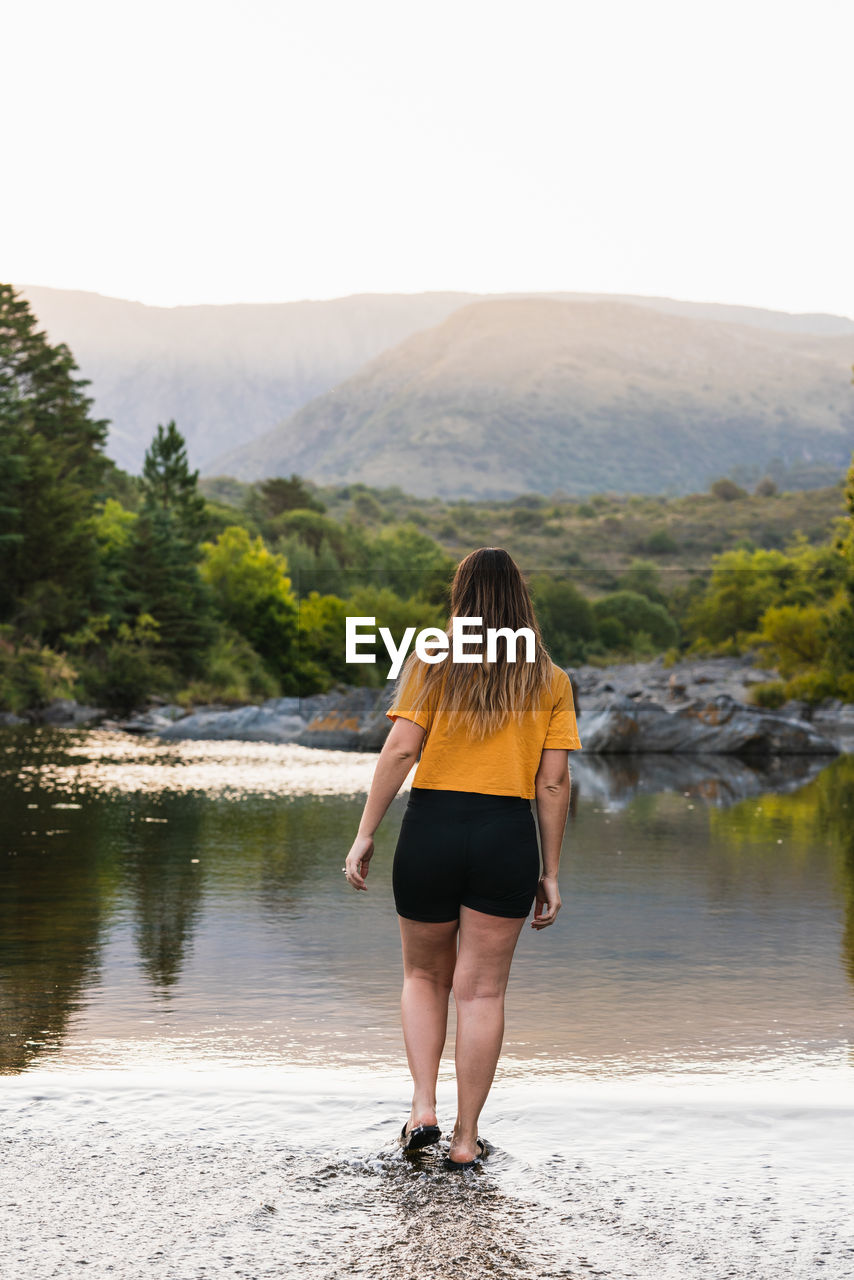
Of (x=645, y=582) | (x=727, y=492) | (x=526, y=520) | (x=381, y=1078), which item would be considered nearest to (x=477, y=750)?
(x=381, y=1078)

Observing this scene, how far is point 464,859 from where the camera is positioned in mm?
Answer: 4043

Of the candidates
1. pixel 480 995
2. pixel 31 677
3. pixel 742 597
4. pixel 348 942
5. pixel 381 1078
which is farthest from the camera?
pixel 742 597

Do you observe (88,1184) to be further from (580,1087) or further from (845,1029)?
(845,1029)

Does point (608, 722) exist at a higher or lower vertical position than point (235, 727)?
higher

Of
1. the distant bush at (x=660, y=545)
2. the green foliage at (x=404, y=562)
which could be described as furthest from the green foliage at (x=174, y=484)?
the distant bush at (x=660, y=545)

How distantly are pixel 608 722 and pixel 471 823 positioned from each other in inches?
931

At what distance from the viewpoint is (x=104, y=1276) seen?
306 centimetres

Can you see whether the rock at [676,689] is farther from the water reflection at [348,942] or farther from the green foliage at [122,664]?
the water reflection at [348,942]

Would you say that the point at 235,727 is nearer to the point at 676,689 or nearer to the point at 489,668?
the point at 676,689

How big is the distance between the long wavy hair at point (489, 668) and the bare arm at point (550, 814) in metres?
0.18

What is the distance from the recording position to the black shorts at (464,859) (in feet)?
13.3

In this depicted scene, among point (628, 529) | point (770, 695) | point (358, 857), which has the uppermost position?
point (628, 529)

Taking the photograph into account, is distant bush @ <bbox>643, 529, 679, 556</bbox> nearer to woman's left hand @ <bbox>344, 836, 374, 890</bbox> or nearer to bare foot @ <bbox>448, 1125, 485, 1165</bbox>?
woman's left hand @ <bbox>344, 836, 374, 890</bbox>

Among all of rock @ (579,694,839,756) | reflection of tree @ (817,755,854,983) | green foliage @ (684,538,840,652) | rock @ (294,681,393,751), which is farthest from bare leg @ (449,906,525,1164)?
green foliage @ (684,538,840,652)
